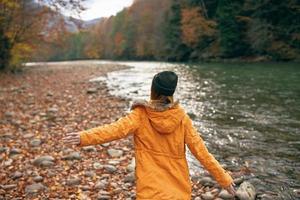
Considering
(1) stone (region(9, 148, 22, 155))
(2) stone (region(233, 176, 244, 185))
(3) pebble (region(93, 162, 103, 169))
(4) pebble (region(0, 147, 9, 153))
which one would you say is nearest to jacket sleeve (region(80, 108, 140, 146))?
(2) stone (region(233, 176, 244, 185))

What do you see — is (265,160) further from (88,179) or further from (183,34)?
(183,34)

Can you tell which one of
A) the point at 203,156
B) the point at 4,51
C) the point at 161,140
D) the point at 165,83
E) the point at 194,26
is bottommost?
the point at 203,156

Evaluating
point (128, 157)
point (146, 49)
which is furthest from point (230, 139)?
point (146, 49)

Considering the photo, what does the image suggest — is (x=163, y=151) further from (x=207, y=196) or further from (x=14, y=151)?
(x=14, y=151)

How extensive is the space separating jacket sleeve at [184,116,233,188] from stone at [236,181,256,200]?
2.75 m

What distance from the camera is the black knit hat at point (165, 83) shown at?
3.97 m

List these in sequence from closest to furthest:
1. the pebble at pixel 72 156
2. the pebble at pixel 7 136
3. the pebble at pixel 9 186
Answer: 1. the pebble at pixel 9 186
2. the pebble at pixel 72 156
3. the pebble at pixel 7 136

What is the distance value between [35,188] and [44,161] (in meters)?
1.44

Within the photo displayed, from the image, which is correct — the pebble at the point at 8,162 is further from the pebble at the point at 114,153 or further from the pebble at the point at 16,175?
the pebble at the point at 114,153

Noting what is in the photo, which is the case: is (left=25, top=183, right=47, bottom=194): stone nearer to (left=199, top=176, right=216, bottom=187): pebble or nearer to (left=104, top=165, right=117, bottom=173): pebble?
(left=104, top=165, right=117, bottom=173): pebble

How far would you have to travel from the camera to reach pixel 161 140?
163 inches

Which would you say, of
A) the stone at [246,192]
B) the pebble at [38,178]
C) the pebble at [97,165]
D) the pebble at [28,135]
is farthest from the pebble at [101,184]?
the pebble at [28,135]

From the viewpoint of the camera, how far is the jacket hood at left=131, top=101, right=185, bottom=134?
401 cm

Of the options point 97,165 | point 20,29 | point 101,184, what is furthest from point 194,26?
point 101,184
